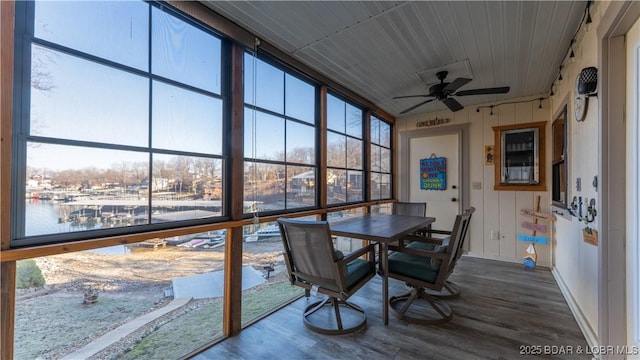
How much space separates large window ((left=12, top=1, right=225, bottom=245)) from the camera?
1.30 meters

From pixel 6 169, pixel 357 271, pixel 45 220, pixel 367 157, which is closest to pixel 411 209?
pixel 367 157

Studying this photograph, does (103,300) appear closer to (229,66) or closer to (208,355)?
(208,355)

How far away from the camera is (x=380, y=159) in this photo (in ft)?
15.4

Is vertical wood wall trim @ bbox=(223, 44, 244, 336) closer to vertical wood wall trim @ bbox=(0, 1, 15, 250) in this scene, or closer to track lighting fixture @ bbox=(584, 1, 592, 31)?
vertical wood wall trim @ bbox=(0, 1, 15, 250)

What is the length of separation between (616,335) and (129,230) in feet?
9.94

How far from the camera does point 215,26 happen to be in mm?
2016

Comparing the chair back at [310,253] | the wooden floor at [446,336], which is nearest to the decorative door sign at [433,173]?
the wooden floor at [446,336]

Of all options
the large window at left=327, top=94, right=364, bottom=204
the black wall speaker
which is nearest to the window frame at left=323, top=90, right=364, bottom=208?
the large window at left=327, top=94, right=364, bottom=204

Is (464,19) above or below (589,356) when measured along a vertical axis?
above

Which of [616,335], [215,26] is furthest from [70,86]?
[616,335]

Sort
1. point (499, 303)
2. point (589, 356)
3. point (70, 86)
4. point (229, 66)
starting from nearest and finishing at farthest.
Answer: point (70, 86)
point (589, 356)
point (229, 66)
point (499, 303)

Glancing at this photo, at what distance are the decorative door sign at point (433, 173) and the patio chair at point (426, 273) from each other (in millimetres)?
2455

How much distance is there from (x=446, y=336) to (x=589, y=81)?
2.12 m

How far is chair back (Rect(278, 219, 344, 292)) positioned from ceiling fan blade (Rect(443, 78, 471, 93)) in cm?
209
